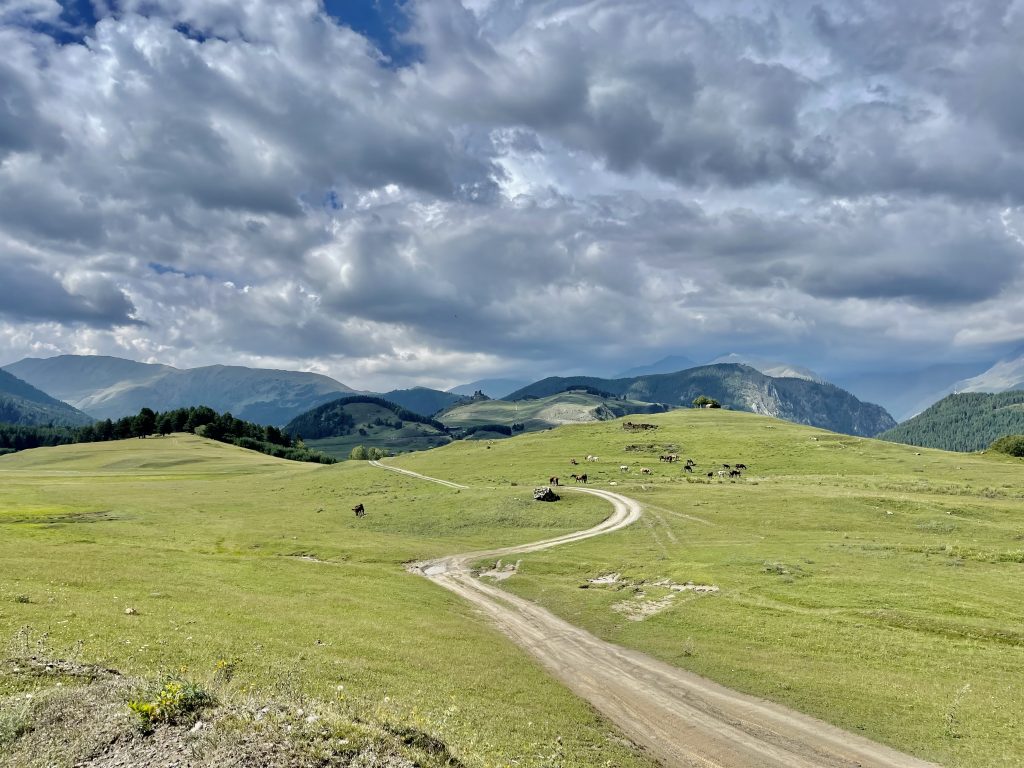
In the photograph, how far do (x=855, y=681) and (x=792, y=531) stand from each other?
140ft

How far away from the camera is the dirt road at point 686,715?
22.7 meters

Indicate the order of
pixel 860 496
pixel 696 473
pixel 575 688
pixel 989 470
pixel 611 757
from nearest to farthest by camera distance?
pixel 611 757 < pixel 575 688 < pixel 860 496 < pixel 989 470 < pixel 696 473

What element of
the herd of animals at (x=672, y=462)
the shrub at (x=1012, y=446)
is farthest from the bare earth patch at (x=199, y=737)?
the shrub at (x=1012, y=446)

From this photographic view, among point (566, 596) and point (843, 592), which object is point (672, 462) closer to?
point (843, 592)

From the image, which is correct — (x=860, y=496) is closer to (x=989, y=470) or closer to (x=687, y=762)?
(x=989, y=470)

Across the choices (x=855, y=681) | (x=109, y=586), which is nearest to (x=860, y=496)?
(x=855, y=681)

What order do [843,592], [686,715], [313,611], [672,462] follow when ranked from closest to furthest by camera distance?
[686,715] < [313,611] < [843,592] < [672,462]

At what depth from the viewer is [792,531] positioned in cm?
6844

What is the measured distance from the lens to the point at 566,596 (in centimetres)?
4738

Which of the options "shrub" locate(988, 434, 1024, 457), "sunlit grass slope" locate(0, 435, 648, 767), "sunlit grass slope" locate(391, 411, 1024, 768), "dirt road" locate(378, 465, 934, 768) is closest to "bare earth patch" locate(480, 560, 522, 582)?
"sunlit grass slope" locate(391, 411, 1024, 768)

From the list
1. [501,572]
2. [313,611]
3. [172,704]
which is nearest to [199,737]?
[172,704]

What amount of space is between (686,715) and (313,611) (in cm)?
2253

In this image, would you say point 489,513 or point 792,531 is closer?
point 792,531

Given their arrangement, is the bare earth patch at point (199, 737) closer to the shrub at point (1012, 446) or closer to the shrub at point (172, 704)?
the shrub at point (172, 704)
